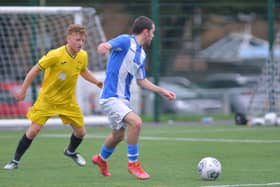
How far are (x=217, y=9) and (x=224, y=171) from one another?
13585mm

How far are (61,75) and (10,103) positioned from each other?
30.5ft

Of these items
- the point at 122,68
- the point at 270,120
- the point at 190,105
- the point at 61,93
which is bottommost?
the point at 190,105

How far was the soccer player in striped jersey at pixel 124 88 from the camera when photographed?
380 inches

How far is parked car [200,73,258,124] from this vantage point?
2442 centimetres

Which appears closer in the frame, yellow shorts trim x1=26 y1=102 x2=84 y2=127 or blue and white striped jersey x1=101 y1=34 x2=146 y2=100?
blue and white striped jersey x1=101 y1=34 x2=146 y2=100

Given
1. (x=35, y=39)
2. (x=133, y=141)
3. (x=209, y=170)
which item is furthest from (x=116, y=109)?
(x=35, y=39)

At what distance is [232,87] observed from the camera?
26.7m

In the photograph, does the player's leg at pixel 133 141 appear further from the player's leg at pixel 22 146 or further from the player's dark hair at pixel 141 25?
the player's leg at pixel 22 146

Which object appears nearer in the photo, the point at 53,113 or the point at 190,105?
the point at 53,113

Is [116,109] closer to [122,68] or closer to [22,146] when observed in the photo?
[122,68]

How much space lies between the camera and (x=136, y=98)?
21.0m

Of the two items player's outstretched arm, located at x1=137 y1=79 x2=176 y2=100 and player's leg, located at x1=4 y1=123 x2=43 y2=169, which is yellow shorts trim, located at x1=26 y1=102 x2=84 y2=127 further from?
player's outstretched arm, located at x1=137 y1=79 x2=176 y2=100

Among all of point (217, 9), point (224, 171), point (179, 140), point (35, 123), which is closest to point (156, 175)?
point (224, 171)

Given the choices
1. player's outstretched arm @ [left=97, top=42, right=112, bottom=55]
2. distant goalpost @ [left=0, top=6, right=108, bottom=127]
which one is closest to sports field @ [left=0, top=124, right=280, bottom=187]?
player's outstretched arm @ [left=97, top=42, right=112, bottom=55]
